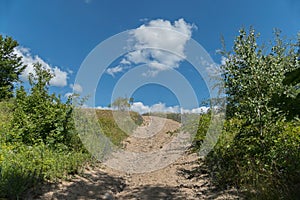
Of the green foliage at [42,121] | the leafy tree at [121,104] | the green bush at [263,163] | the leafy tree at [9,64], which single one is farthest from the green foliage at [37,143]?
the leafy tree at [9,64]

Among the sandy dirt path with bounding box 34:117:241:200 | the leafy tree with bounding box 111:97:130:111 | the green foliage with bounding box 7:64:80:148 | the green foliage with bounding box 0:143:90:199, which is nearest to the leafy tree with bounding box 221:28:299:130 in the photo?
the sandy dirt path with bounding box 34:117:241:200

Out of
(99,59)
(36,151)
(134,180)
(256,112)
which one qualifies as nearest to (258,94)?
(256,112)

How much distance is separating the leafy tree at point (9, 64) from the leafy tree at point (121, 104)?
19.7 m

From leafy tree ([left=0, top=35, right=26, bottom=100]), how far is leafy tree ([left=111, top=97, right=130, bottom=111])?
1969 centimetres

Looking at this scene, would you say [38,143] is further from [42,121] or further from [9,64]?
[9,64]

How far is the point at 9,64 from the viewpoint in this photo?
3903 cm

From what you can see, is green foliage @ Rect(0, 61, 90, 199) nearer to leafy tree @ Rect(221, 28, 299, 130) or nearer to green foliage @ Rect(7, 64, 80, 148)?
green foliage @ Rect(7, 64, 80, 148)

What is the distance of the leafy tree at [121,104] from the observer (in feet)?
75.9

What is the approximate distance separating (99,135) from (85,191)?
18.1 ft

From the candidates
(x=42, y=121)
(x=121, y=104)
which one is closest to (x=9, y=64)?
(x=121, y=104)

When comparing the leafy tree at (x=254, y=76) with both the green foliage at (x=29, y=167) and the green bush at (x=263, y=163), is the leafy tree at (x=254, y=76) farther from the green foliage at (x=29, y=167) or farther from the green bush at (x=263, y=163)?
the green foliage at (x=29, y=167)

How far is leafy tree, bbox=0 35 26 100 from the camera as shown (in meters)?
37.8

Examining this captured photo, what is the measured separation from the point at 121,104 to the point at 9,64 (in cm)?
2353

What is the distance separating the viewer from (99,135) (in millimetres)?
11438
